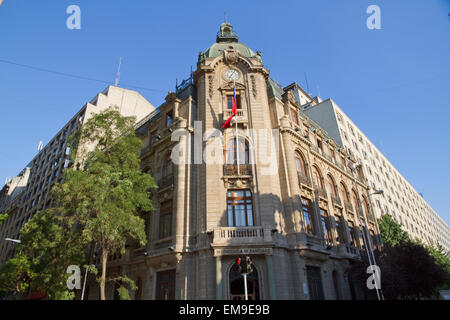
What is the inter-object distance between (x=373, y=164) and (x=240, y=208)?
134 ft

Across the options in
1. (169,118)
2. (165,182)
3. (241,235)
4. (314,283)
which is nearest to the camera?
(241,235)

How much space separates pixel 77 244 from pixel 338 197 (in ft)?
79.9

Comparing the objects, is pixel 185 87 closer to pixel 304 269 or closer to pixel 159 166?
pixel 159 166

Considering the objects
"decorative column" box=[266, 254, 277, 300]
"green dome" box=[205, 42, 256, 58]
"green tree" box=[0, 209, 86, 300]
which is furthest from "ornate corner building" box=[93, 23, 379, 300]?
"green tree" box=[0, 209, 86, 300]

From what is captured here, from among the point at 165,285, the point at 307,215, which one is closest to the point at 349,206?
the point at 307,215

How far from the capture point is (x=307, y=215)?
23234mm

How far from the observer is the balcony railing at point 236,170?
69.4 feet

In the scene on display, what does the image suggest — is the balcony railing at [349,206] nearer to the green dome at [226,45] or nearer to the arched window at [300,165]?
the arched window at [300,165]

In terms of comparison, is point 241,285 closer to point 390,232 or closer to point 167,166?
point 167,166

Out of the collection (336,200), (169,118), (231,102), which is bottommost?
(336,200)

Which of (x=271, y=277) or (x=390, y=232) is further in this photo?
(x=390, y=232)

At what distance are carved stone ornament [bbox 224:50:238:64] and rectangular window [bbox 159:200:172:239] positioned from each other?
13.5m

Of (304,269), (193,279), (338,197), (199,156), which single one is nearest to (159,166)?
(199,156)

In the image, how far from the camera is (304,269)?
758 inches
